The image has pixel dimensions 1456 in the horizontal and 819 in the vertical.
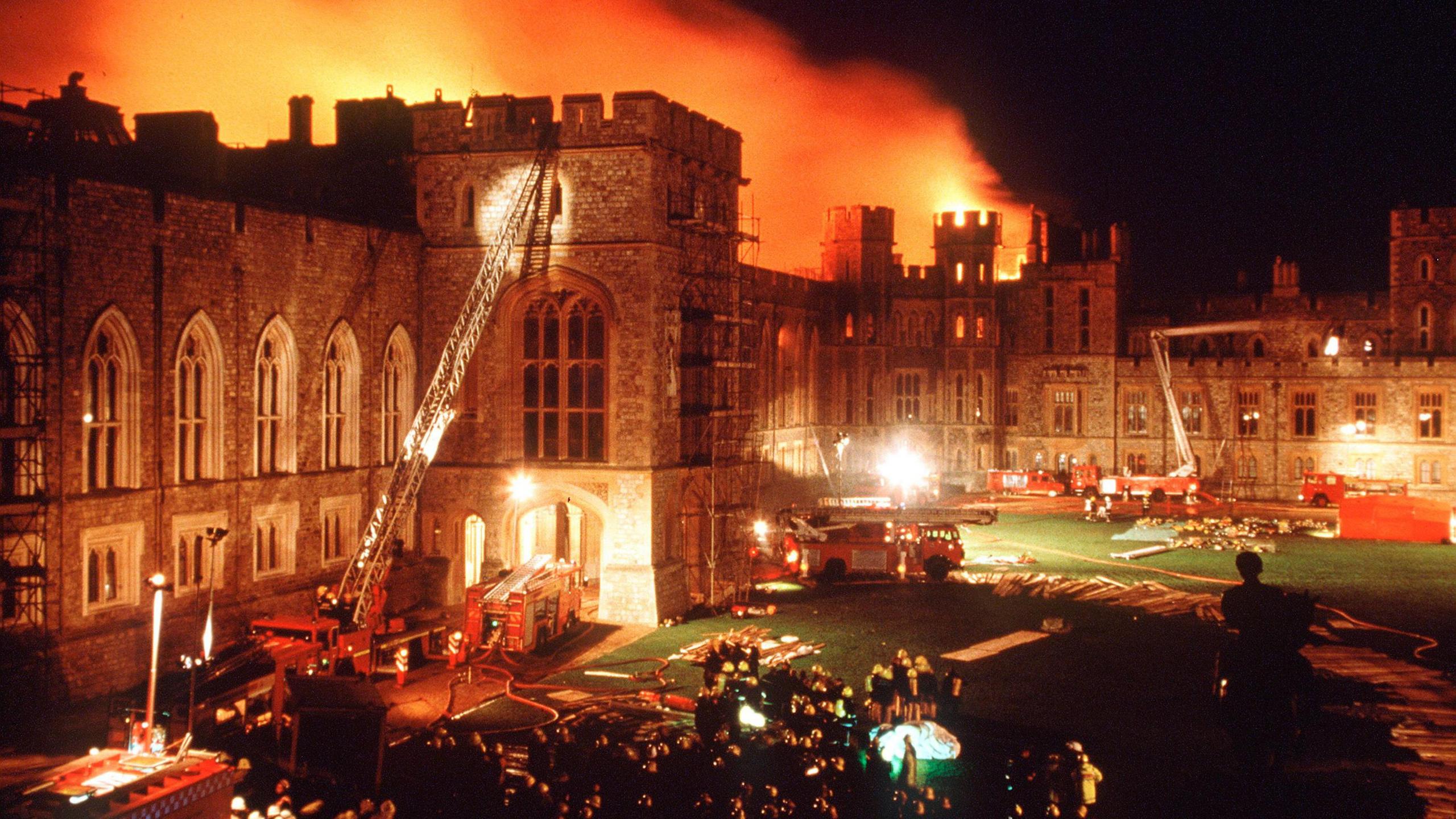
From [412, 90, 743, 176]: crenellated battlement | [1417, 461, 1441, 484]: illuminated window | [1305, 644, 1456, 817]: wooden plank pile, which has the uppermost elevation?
[412, 90, 743, 176]: crenellated battlement

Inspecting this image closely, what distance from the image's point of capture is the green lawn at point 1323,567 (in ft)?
88.5

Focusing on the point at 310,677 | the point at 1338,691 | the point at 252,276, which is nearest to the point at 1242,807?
the point at 1338,691

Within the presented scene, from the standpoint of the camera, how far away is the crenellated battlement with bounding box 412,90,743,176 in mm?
26422

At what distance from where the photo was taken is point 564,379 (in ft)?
90.8

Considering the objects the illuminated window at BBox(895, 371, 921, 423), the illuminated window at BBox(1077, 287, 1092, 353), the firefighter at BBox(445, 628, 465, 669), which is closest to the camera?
the firefighter at BBox(445, 628, 465, 669)

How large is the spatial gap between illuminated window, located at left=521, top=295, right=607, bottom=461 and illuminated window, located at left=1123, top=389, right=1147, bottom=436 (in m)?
35.3

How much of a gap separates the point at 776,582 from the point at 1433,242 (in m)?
37.6

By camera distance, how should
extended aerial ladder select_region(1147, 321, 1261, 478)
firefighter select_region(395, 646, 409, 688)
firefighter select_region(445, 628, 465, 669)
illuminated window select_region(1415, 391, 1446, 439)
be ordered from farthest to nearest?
extended aerial ladder select_region(1147, 321, 1261, 478)
illuminated window select_region(1415, 391, 1446, 439)
firefighter select_region(445, 628, 465, 669)
firefighter select_region(395, 646, 409, 688)

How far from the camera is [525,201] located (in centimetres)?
2695

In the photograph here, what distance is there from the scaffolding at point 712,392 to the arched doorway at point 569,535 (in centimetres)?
343

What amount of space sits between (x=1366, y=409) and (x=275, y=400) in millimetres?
45564

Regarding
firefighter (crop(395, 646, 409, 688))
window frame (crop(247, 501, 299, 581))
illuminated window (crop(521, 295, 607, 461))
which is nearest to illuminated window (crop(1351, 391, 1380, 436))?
illuminated window (crop(521, 295, 607, 461))

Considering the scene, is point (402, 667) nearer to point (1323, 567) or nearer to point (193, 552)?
point (193, 552)

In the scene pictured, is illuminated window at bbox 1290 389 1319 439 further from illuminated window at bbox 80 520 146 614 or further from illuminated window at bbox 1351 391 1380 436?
illuminated window at bbox 80 520 146 614
